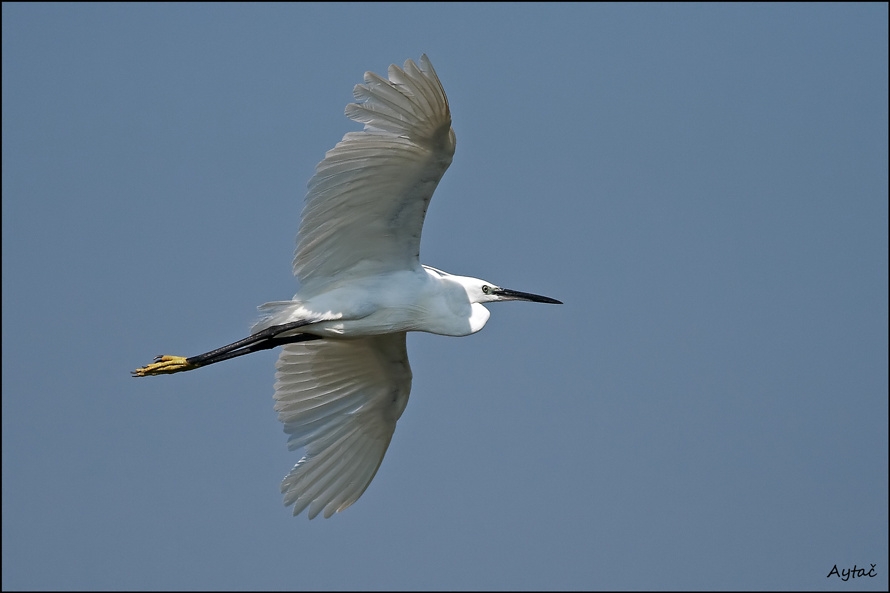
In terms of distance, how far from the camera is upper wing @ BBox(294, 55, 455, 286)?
7.80m

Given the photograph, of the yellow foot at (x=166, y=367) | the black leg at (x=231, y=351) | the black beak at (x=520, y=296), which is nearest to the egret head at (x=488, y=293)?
the black beak at (x=520, y=296)

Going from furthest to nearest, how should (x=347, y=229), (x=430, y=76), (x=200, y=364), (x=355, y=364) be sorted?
(x=355, y=364)
(x=200, y=364)
(x=347, y=229)
(x=430, y=76)

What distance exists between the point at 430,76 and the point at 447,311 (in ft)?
7.21

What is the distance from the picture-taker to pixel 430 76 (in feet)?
25.1

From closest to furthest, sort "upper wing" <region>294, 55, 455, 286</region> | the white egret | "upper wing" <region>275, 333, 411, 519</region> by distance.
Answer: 1. "upper wing" <region>294, 55, 455, 286</region>
2. the white egret
3. "upper wing" <region>275, 333, 411, 519</region>

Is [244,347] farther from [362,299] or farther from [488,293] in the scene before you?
[488,293]

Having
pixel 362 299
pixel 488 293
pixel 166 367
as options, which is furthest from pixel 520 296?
pixel 166 367

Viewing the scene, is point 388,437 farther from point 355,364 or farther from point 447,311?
point 447,311

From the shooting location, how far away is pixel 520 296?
10008mm

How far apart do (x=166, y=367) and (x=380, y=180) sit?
8.56 feet

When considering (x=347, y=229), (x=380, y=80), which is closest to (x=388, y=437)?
(x=347, y=229)

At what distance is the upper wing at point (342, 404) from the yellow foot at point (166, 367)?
35.2 inches

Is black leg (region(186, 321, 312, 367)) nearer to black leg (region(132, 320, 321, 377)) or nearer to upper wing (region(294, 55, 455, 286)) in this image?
black leg (region(132, 320, 321, 377))

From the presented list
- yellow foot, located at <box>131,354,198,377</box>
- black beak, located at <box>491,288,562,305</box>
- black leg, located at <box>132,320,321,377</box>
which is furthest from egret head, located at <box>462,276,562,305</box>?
yellow foot, located at <box>131,354,198,377</box>
